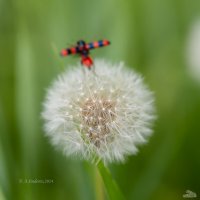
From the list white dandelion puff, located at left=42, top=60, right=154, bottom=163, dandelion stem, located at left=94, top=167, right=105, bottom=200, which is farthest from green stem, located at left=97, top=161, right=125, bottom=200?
dandelion stem, located at left=94, top=167, right=105, bottom=200

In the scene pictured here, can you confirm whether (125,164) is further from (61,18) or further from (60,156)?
(61,18)

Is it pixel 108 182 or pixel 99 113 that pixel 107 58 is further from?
pixel 108 182

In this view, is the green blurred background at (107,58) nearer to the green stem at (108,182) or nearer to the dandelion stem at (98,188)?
the dandelion stem at (98,188)

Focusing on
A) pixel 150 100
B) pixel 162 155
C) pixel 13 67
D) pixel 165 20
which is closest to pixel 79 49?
pixel 150 100

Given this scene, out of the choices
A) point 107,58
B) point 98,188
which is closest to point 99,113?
point 98,188

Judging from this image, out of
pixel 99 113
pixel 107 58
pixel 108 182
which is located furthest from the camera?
pixel 107 58

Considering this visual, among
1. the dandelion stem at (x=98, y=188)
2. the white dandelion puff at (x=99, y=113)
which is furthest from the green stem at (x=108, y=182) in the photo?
the dandelion stem at (x=98, y=188)
